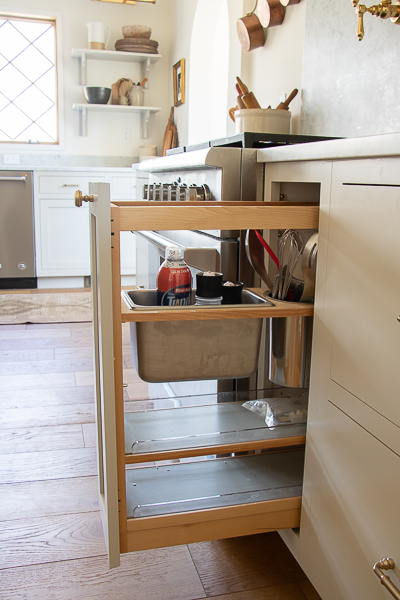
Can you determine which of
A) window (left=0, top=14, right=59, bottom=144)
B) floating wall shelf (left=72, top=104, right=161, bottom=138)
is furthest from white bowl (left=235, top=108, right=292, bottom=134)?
window (left=0, top=14, right=59, bottom=144)

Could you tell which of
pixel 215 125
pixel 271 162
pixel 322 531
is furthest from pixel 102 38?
pixel 322 531

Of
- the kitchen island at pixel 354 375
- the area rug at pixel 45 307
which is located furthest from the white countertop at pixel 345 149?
the area rug at pixel 45 307

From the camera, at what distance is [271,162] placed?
4.45 ft

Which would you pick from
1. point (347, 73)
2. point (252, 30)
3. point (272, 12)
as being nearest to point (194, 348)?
point (347, 73)

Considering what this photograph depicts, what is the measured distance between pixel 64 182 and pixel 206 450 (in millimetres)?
3593

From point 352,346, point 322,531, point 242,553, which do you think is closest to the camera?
point 352,346

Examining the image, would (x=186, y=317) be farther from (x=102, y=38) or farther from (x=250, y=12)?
(x=102, y=38)

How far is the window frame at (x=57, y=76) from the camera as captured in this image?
453 centimetres

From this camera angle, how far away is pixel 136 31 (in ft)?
14.8

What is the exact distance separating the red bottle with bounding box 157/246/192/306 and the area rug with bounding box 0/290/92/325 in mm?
2470

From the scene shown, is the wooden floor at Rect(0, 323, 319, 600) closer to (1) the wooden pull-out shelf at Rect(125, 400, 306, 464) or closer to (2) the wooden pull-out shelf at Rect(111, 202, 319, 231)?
(1) the wooden pull-out shelf at Rect(125, 400, 306, 464)

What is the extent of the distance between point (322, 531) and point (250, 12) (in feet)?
8.34

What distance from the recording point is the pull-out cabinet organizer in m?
0.96

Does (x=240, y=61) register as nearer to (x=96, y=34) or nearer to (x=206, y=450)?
(x=96, y=34)
